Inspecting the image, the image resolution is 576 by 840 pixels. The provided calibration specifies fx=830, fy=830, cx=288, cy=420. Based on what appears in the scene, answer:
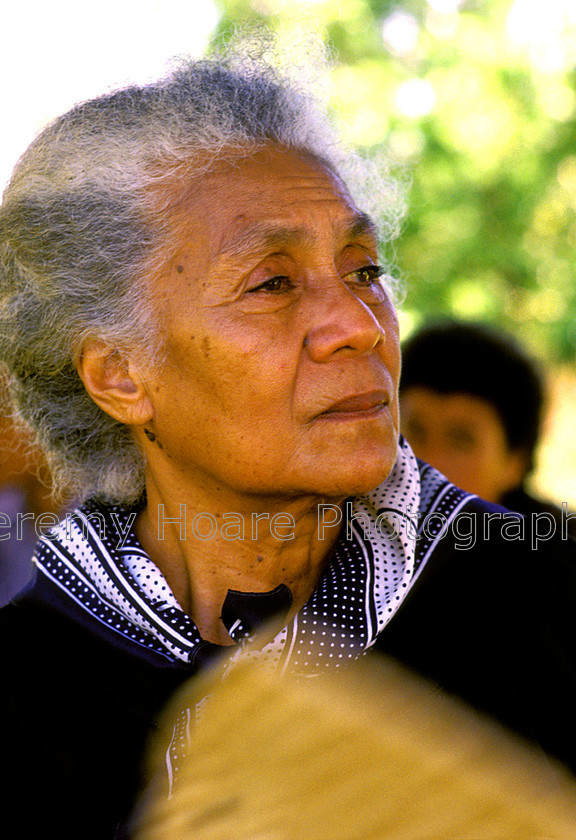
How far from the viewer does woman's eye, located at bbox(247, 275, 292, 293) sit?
1903 mm

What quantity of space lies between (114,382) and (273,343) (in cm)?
51

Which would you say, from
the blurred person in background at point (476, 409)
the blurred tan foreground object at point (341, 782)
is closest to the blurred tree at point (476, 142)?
the blurred person in background at point (476, 409)

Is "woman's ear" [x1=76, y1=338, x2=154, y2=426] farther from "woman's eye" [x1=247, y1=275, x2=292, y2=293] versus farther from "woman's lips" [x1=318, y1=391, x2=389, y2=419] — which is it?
"woman's lips" [x1=318, y1=391, x2=389, y2=419]

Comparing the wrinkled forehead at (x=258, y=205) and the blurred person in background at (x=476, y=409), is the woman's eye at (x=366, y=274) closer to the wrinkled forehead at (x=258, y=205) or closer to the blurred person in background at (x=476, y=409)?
the wrinkled forehead at (x=258, y=205)

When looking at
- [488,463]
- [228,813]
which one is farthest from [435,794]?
[488,463]

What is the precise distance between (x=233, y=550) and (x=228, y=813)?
2.71 feet

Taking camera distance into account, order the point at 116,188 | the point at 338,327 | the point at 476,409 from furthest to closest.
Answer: the point at 476,409, the point at 116,188, the point at 338,327

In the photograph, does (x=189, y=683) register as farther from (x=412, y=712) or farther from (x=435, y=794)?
(x=435, y=794)

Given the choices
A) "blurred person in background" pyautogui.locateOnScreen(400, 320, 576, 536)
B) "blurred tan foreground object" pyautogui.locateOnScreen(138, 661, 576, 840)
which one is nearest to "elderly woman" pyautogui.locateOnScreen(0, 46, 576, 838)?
"blurred tan foreground object" pyautogui.locateOnScreen(138, 661, 576, 840)

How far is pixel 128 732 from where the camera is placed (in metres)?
1.91

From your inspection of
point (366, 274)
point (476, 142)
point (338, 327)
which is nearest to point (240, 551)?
point (338, 327)

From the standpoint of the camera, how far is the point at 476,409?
4.02m

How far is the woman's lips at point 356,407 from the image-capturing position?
1.88 m

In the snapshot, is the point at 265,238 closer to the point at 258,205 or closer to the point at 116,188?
the point at 258,205
